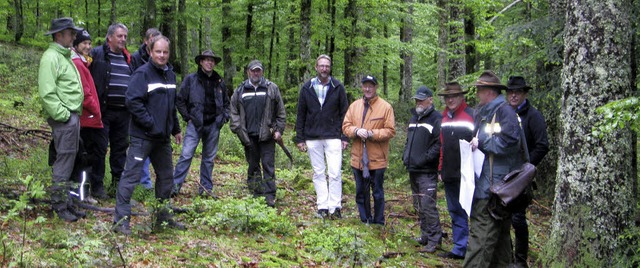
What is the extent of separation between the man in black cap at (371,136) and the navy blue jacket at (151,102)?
2712 millimetres

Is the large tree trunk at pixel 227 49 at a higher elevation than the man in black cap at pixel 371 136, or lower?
higher

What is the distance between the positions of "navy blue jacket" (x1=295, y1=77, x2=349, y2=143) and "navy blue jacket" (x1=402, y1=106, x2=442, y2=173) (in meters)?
1.21

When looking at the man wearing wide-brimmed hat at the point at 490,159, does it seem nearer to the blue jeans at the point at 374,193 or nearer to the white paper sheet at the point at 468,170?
the white paper sheet at the point at 468,170

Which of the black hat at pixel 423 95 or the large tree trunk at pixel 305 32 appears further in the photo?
the large tree trunk at pixel 305 32

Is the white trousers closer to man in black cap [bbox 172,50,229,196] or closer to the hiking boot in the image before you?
the hiking boot

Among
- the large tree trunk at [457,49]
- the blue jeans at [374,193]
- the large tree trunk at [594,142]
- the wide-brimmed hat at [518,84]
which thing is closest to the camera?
the large tree trunk at [594,142]

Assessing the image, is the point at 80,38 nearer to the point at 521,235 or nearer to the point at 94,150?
the point at 94,150

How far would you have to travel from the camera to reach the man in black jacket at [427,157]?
6824 mm

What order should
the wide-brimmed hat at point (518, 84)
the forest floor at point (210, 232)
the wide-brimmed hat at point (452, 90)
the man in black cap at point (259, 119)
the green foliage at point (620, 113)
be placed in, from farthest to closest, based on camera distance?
the man in black cap at point (259, 119) → the wide-brimmed hat at point (518, 84) → the wide-brimmed hat at point (452, 90) → the forest floor at point (210, 232) → the green foliage at point (620, 113)

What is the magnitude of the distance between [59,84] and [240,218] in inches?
101

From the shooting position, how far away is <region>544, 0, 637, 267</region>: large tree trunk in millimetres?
5188

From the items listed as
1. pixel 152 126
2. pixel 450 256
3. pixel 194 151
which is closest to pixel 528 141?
pixel 450 256

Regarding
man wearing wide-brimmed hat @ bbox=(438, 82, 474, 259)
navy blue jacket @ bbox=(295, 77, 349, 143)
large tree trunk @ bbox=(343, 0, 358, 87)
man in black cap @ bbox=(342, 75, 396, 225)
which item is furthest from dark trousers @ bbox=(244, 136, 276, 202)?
large tree trunk @ bbox=(343, 0, 358, 87)

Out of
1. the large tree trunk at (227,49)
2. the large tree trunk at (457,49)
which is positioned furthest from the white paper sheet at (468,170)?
the large tree trunk at (227,49)
